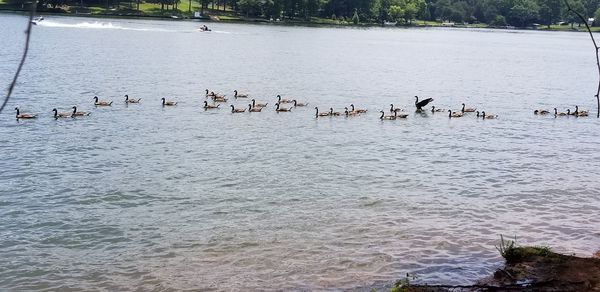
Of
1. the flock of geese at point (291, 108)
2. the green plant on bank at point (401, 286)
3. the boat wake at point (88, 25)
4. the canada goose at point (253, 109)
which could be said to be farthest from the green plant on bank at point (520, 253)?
the boat wake at point (88, 25)

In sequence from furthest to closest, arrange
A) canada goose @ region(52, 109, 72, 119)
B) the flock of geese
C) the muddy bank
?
the flock of geese
canada goose @ region(52, 109, 72, 119)
the muddy bank

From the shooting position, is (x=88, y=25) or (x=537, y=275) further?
(x=88, y=25)

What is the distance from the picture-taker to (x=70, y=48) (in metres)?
86.4

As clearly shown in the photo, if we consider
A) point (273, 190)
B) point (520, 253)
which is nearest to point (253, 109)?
point (273, 190)

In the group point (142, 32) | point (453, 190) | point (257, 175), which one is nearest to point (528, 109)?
point (453, 190)

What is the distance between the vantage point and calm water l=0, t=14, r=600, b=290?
16453 mm

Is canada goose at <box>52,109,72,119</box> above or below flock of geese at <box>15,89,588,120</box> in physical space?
below

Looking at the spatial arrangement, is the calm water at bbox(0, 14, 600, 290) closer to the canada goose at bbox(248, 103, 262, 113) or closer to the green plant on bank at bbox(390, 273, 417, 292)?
the green plant on bank at bbox(390, 273, 417, 292)

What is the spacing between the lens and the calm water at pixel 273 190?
16453 mm

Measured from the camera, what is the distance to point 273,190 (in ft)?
79.0

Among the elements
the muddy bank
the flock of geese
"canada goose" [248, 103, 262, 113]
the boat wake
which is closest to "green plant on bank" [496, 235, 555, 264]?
the muddy bank

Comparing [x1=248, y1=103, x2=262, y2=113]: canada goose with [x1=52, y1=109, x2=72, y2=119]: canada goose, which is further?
[x1=248, y1=103, x2=262, y2=113]: canada goose

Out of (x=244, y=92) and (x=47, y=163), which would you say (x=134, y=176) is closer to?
(x=47, y=163)

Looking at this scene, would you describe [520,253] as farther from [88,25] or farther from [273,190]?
[88,25]
